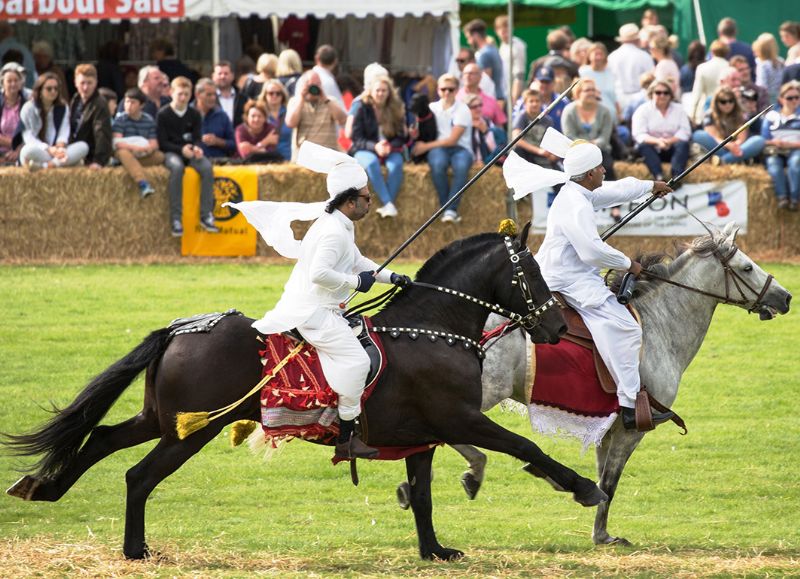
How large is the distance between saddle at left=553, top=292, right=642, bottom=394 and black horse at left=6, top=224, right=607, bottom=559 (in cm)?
83

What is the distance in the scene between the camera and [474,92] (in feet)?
66.6

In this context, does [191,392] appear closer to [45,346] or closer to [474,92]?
[45,346]

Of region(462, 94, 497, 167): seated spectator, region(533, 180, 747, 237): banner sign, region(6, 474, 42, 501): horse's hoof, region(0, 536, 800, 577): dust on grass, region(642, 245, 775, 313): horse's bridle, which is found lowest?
region(0, 536, 800, 577): dust on grass

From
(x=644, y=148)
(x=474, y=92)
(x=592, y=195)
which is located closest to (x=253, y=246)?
(x=474, y=92)

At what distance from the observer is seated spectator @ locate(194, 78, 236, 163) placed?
19.3 metres

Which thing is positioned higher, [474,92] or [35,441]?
[474,92]

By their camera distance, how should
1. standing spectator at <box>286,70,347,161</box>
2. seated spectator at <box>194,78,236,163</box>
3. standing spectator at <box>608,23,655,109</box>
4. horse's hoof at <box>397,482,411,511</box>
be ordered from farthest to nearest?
standing spectator at <box>608,23,655,109</box> < seated spectator at <box>194,78,236,163</box> < standing spectator at <box>286,70,347,161</box> < horse's hoof at <box>397,482,411,511</box>

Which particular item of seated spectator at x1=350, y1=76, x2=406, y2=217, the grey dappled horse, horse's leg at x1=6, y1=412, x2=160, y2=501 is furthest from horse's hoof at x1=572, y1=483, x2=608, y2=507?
seated spectator at x1=350, y1=76, x2=406, y2=217

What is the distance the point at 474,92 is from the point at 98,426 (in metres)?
12.0

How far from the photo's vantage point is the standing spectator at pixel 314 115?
748 inches

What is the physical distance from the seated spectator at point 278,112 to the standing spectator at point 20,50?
4.00 metres

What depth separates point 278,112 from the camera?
65.6 feet

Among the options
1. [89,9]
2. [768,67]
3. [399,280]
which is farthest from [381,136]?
[399,280]

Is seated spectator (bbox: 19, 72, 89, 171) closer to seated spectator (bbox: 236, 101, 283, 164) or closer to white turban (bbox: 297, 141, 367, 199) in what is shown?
seated spectator (bbox: 236, 101, 283, 164)
